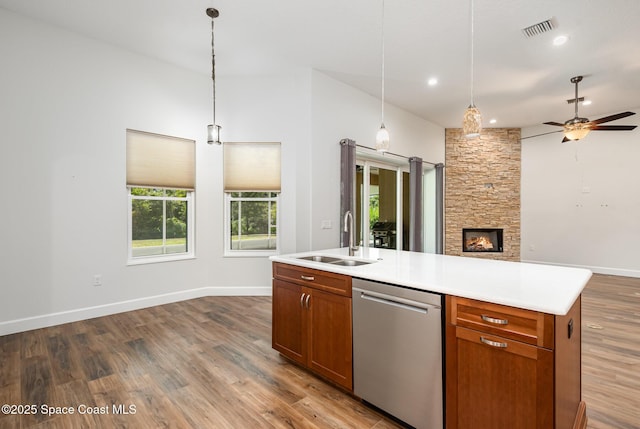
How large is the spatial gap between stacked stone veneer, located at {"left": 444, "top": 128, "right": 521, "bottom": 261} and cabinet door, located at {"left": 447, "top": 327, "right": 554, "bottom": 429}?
6357 mm

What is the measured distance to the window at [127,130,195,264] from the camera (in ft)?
13.6

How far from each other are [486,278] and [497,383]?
574 millimetres

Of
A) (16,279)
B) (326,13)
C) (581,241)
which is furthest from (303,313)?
(581,241)

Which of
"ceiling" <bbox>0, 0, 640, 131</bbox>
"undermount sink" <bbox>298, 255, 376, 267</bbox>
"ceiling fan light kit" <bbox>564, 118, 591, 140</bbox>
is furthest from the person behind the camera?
"ceiling fan light kit" <bbox>564, 118, 591, 140</bbox>

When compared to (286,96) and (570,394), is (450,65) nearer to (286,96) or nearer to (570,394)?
(286,96)

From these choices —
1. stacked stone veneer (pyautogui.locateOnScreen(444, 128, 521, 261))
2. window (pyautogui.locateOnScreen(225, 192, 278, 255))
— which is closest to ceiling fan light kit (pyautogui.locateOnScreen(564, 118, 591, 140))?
stacked stone veneer (pyautogui.locateOnScreen(444, 128, 521, 261))

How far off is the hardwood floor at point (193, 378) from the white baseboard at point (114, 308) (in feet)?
0.39

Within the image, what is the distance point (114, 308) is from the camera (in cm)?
390

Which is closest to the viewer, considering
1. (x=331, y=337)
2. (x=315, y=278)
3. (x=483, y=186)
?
(x=331, y=337)

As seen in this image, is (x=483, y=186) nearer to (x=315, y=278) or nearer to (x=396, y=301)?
(x=315, y=278)

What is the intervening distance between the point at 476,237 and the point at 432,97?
152 inches

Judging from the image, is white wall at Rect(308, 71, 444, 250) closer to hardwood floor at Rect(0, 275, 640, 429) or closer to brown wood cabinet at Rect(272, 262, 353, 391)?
hardwood floor at Rect(0, 275, 640, 429)

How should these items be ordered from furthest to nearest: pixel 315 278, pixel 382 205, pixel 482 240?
1. pixel 482 240
2. pixel 382 205
3. pixel 315 278

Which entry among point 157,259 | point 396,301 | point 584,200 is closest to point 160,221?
point 157,259
